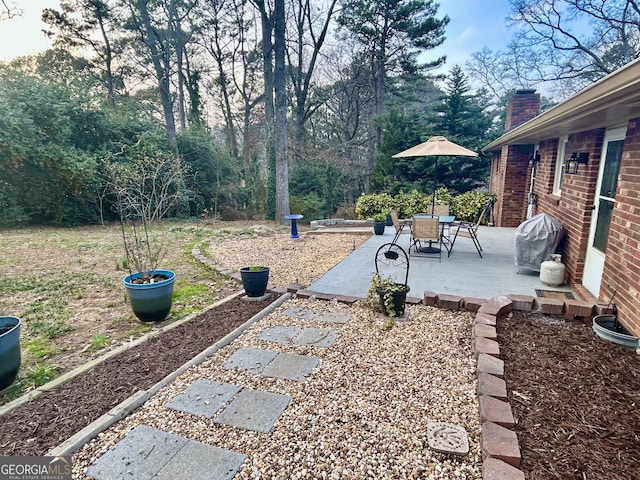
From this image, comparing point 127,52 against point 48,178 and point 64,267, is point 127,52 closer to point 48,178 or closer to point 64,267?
point 48,178

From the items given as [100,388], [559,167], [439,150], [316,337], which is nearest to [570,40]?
[559,167]

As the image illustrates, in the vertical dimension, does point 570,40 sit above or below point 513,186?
above

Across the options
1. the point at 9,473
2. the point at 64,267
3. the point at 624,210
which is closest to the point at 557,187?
the point at 624,210

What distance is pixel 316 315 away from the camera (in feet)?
11.2

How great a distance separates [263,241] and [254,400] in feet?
18.8

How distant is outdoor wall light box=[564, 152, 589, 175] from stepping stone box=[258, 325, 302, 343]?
3901 millimetres

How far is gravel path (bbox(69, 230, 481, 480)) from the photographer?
1.62 m

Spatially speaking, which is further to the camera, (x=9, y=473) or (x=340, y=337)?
(x=340, y=337)

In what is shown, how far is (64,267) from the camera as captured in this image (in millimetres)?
5262

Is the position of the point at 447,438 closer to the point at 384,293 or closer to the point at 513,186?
the point at 384,293

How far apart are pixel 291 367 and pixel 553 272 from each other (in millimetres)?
3358

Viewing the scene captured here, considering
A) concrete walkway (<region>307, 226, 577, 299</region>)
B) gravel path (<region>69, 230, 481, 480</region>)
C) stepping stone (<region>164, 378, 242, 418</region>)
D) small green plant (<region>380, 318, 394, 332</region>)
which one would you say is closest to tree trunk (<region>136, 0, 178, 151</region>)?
concrete walkway (<region>307, 226, 577, 299</region>)

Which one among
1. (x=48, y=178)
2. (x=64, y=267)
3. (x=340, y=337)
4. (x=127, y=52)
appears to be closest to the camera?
(x=340, y=337)

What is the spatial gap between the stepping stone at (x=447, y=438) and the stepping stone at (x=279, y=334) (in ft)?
4.64
